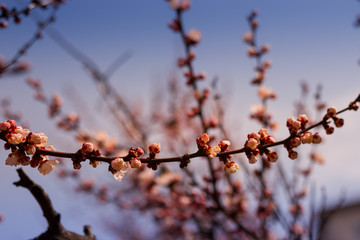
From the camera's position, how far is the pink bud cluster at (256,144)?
1.42m

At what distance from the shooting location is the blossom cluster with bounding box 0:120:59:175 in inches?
48.6

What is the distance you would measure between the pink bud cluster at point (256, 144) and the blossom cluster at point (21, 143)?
1.04 meters

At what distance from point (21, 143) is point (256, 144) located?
117 centimetres

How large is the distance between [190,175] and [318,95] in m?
2.15

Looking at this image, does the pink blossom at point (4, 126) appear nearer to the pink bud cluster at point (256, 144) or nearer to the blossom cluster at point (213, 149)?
the blossom cluster at point (213, 149)

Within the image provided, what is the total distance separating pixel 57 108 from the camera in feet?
14.9

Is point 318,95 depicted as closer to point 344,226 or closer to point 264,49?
point 264,49

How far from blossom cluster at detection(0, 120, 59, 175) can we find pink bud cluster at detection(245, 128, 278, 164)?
1042 millimetres

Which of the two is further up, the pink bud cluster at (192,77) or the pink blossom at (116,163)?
the pink bud cluster at (192,77)

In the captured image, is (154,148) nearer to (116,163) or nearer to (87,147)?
(116,163)

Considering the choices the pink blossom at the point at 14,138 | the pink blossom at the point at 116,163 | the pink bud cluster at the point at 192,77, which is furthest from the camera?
the pink bud cluster at the point at 192,77

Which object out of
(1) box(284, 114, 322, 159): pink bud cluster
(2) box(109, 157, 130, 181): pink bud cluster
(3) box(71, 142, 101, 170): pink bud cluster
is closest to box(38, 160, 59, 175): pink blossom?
(3) box(71, 142, 101, 170): pink bud cluster

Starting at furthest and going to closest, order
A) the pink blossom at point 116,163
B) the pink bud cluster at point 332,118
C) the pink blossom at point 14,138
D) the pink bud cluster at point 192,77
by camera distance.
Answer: the pink bud cluster at point 192,77 < the pink bud cluster at point 332,118 < the pink blossom at point 116,163 < the pink blossom at point 14,138

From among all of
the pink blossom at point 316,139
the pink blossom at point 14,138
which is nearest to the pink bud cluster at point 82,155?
the pink blossom at point 14,138
